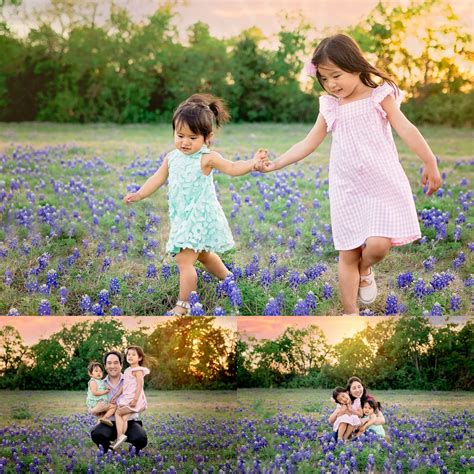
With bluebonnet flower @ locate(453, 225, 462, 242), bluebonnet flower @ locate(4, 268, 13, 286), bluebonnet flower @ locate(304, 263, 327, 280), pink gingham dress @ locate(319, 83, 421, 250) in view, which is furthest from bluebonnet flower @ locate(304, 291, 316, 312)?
bluebonnet flower @ locate(4, 268, 13, 286)

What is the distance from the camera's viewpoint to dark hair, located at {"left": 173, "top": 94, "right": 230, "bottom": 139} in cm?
439

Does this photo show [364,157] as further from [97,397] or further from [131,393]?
[97,397]

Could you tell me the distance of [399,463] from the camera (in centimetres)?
428

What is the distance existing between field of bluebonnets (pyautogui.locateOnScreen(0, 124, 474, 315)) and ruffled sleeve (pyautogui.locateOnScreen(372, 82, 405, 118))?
97cm

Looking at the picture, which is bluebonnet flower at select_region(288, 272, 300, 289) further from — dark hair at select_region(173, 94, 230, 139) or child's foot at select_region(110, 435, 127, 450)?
child's foot at select_region(110, 435, 127, 450)

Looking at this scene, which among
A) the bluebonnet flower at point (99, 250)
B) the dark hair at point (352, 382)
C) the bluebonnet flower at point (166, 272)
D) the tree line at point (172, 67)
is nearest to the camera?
the dark hair at point (352, 382)

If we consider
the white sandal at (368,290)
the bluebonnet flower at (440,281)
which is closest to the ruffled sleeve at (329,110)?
the white sandal at (368,290)

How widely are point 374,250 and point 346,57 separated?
98 centimetres

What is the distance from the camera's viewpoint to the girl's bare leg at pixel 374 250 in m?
4.30

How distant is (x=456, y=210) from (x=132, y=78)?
3.32m

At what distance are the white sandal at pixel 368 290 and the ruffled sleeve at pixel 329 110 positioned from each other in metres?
0.82

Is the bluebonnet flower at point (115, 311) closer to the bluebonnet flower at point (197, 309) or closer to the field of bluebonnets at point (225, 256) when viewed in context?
the field of bluebonnets at point (225, 256)

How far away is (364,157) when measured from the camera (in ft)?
14.2

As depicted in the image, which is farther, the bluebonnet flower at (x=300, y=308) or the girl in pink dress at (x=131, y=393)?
the bluebonnet flower at (x=300, y=308)
